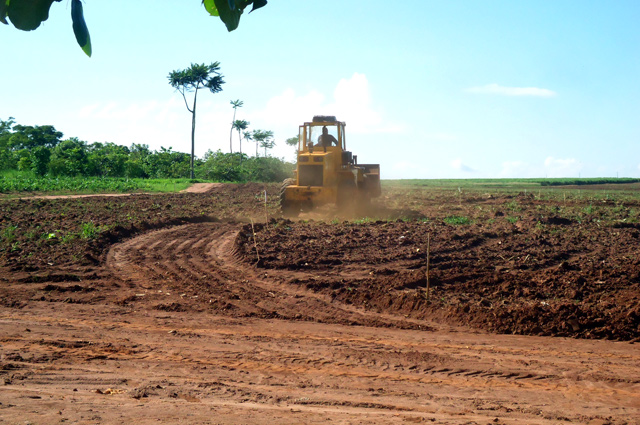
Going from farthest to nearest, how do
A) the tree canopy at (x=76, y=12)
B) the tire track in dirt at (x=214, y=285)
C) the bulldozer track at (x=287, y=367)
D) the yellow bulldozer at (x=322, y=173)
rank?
the yellow bulldozer at (x=322, y=173)
the tire track in dirt at (x=214, y=285)
the bulldozer track at (x=287, y=367)
the tree canopy at (x=76, y=12)

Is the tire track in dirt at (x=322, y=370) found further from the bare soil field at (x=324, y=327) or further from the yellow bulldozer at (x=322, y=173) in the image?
the yellow bulldozer at (x=322, y=173)

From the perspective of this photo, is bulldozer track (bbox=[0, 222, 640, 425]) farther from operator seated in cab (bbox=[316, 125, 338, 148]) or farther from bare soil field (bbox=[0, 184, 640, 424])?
operator seated in cab (bbox=[316, 125, 338, 148])

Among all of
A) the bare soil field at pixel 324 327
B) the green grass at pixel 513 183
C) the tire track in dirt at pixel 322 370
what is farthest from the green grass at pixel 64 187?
the tire track in dirt at pixel 322 370

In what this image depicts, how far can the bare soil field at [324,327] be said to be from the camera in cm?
489

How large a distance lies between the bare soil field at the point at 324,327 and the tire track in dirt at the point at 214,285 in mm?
51

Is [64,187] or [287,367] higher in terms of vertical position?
[64,187]

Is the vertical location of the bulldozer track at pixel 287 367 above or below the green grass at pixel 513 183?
below

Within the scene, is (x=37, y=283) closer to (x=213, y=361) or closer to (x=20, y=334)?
(x=20, y=334)

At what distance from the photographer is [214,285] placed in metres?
9.98

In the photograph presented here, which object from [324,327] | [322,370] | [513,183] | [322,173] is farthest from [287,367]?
[513,183]

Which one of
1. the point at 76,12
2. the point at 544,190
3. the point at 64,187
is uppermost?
the point at 76,12

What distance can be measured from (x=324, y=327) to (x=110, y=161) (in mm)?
48929

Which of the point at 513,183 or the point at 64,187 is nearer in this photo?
the point at 64,187

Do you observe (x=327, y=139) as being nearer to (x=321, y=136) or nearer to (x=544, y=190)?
(x=321, y=136)
